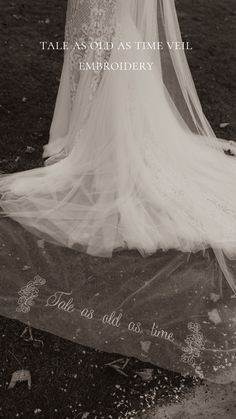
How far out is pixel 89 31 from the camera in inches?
142

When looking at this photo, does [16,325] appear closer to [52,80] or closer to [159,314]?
[159,314]

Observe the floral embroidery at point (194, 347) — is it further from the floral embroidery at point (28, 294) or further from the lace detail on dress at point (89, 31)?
the lace detail on dress at point (89, 31)

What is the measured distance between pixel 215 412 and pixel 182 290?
0.74 metres

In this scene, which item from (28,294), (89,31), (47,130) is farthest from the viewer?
(47,130)

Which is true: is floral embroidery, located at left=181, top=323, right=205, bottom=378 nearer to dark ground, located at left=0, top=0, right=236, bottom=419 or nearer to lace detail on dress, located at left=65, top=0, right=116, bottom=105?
dark ground, located at left=0, top=0, right=236, bottom=419

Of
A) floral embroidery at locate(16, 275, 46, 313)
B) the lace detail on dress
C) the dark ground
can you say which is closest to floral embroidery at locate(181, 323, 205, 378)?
the dark ground

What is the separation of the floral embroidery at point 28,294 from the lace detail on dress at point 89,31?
1.42m

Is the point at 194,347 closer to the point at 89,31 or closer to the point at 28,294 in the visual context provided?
the point at 28,294

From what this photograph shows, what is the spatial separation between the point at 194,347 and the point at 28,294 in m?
1.01

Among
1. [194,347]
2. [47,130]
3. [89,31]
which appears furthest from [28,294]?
[47,130]

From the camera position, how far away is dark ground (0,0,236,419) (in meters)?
2.66

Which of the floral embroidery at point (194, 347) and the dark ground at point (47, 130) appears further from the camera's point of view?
the floral embroidery at point (194, 347)

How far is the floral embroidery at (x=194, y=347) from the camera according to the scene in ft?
9.07

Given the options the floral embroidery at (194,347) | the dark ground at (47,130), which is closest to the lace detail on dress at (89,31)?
the dark ground at (47,130)
